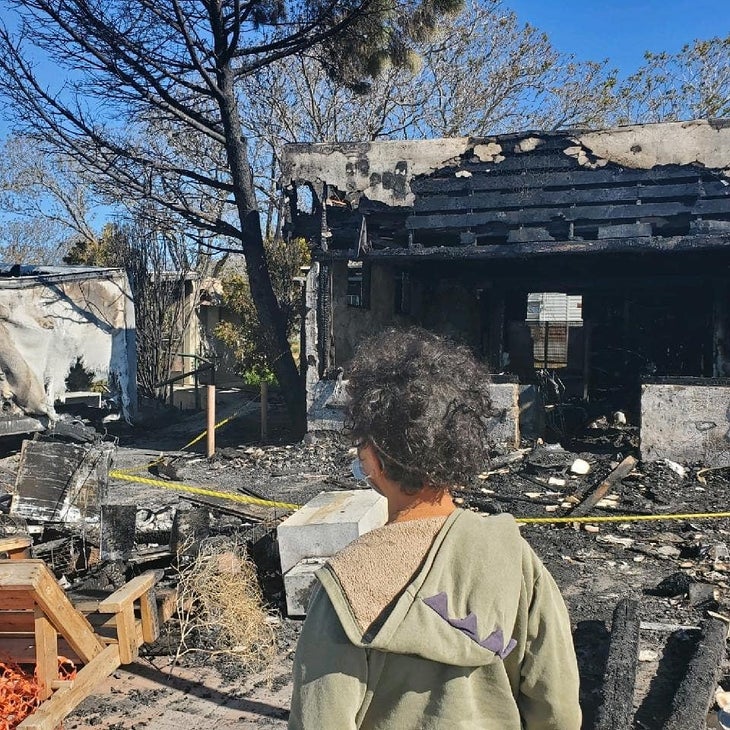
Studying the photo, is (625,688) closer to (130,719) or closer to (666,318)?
(130,719)

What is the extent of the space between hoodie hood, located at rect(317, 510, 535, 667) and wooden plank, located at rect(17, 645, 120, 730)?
2.35m

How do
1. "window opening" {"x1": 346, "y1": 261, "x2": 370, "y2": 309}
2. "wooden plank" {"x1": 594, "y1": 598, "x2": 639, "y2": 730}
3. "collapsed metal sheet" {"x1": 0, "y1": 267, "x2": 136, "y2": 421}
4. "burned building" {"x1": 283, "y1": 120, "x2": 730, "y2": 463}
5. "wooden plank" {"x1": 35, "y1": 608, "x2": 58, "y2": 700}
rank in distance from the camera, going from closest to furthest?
"wooden plank" {"x1": 594, "y1": 598, "x2": 639, "y2": 730}
"wooden plank" {"x1": 35, "y1": 608, "x2": 58, "y2": 700}
"burned building" {"x1": 283, "y1": 120, "x2": 730, "y2": 463}
"collapsed metal sheet" {"x1": 0, "y1": 267, "x2": 136, "y2": 421}
"window opening" {"x1": 346, "y1": 261, "x2": 370, "y2": 309}

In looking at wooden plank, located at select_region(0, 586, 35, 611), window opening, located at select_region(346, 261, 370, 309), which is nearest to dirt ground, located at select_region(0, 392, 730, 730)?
wooden plank, located at select_region(0, 586, 35, 611)

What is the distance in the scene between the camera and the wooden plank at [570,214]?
11.3 metres

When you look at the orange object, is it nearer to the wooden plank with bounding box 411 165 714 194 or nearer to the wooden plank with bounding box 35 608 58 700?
the wooden plank with bounding box 35 608 58 700

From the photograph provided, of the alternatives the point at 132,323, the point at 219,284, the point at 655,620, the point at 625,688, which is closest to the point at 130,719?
the point at 625,688

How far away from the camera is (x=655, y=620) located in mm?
4895

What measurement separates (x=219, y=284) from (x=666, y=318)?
46.4 ft

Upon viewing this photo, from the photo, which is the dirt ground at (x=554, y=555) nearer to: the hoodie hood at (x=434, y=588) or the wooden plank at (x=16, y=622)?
the wooden plank at (x=16, y=622)

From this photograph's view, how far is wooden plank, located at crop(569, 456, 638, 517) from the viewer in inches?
301

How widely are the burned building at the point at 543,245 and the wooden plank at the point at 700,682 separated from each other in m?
5.70

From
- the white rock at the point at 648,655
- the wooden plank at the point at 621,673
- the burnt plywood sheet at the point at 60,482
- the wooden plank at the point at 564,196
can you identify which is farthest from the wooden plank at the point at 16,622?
the wooden plank at the point at 564,196

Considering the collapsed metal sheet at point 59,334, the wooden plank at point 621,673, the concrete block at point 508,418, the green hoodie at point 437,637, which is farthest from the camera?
the collapsed metal sheet at point 59,334

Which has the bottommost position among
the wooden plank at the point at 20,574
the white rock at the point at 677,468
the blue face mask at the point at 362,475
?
the white rock at the point at 677,468
